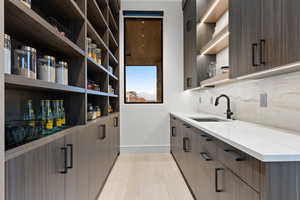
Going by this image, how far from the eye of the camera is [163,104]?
411 cm

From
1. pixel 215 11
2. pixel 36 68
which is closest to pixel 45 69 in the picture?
pixel 36 68

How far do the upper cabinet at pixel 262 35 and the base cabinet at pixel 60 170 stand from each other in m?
1.39

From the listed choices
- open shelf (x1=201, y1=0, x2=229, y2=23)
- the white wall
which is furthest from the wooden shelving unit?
the white wall

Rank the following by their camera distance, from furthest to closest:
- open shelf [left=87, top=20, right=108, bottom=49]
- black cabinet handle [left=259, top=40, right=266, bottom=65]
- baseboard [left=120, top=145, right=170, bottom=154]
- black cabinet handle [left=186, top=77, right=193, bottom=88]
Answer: baseboard [left=120, top=145, right=170, bottom=154]
black cabinet handle [left=186, top=77, right=193, bottom=88]
open shelf [left=87, top=20, right=108, bottom=49]
black cabinet handle [left=259, top=40, right=266, bottom=65]

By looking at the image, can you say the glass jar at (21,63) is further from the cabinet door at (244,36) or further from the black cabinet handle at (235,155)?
the cabinet door at (244,36)

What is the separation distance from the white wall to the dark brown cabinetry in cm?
218

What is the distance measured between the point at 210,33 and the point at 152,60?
4.76 ft

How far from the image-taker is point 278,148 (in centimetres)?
89

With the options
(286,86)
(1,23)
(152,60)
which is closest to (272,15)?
(286,86)

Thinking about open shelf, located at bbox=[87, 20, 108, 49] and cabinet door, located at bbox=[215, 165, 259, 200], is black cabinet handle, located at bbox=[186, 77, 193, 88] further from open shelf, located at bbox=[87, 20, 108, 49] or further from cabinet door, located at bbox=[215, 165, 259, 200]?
cabinet door, located at bbox=[215, 165, 259, 200]

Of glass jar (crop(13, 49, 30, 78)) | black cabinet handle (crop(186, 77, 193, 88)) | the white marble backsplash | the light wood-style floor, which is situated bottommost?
the light wood-style floor

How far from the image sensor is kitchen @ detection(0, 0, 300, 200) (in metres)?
0.83

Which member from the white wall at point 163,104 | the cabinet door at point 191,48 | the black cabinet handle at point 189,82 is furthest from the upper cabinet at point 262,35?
the white wall at point 163,104

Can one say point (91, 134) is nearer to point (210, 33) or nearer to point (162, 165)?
point (162, 165)
